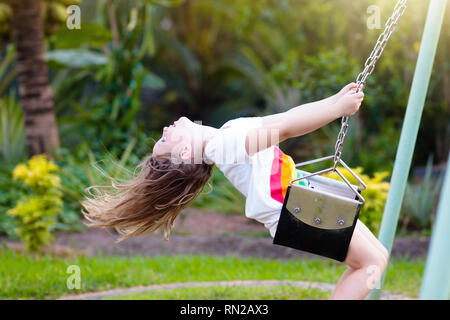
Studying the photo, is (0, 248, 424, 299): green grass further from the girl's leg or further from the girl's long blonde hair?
the girl's leg

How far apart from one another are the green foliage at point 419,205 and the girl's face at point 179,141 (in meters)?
3.79

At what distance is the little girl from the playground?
45 mm

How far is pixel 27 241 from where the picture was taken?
4660mm

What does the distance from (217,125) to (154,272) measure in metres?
5.64

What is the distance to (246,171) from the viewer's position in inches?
93.0

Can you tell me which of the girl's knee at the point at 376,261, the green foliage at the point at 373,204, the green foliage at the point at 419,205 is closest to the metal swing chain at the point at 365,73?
the girl's knee at the point at 376,261

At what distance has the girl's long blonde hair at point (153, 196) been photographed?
257 centimetres

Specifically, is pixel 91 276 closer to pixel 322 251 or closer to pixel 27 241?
pixel 27 241

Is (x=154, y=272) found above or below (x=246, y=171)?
below

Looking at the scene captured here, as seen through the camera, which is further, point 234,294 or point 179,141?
point 234,294

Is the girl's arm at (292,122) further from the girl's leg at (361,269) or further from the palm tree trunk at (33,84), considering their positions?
the palm tree trunk at (33,84)

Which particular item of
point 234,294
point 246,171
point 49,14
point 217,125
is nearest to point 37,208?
point 234,294

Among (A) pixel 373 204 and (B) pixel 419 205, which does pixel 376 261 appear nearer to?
(A) pixel 373 204

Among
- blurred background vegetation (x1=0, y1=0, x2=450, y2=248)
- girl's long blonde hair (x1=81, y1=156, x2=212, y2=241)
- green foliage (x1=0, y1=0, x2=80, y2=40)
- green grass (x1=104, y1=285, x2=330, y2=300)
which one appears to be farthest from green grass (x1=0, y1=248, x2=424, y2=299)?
green foliage (x1=0, y1=0, x2=80, y2=40)
